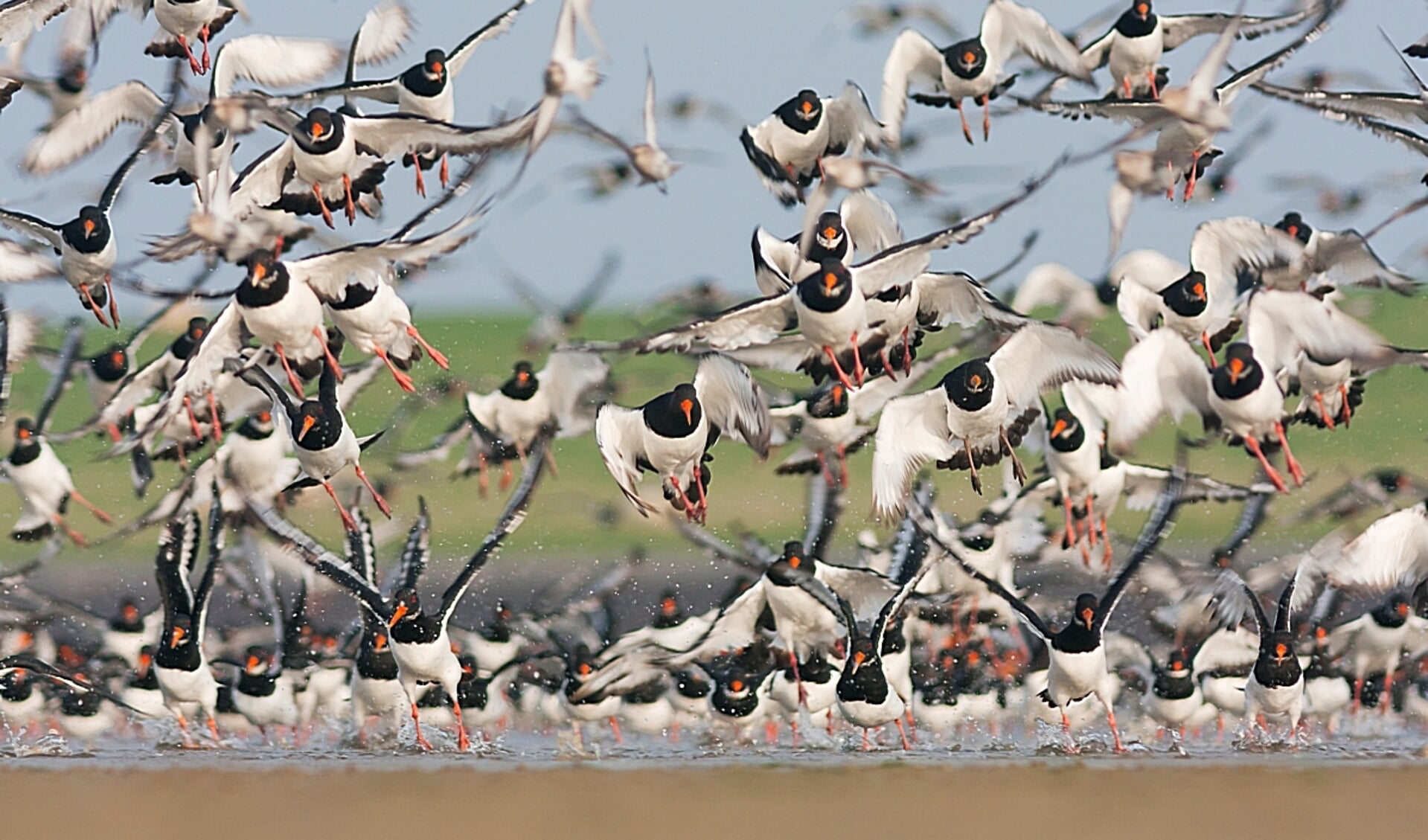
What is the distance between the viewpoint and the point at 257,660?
766cm

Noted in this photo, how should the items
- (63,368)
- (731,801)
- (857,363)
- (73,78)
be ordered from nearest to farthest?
(731,801), (857,363), (73,78), (63,368)

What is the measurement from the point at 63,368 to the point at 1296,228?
616 centimetres

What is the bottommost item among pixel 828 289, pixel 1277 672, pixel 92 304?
pixel 1277 672

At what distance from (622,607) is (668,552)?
3398 millimetres

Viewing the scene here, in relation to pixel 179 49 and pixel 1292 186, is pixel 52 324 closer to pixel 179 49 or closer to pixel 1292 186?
pixel 179 49

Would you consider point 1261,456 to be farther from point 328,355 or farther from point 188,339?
point 188,339

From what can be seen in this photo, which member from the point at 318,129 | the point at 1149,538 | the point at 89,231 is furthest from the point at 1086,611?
the point at 89,231

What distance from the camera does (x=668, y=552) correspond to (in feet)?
46.2

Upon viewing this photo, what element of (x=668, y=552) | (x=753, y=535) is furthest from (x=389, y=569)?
(x=668, y=552)

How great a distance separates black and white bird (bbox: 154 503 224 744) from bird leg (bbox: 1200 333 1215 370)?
4.65m

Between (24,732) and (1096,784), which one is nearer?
(1096,784)

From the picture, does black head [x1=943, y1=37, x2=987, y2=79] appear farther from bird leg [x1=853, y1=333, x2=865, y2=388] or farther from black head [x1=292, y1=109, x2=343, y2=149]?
black head [x1=292, y1=109, x2=343, y2=149]

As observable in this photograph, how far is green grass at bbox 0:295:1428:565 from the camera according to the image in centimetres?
912

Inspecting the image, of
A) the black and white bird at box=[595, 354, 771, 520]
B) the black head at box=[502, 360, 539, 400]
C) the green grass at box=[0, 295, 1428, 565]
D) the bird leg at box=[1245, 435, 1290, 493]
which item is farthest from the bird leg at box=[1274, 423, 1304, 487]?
the black head at box=[502, 360, 539, 400]
